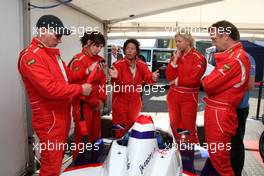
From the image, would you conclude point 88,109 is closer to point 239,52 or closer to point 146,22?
point 239,52

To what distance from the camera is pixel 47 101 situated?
2.08 m

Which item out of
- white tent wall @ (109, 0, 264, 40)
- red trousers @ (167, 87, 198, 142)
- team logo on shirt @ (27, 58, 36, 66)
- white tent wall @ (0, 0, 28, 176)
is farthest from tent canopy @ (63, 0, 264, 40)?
team logo on shirt @ (27, 58, 36, 66)

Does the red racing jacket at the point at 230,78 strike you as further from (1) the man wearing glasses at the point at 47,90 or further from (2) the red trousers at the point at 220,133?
(1) the man wearing glasses at the point at 47,90

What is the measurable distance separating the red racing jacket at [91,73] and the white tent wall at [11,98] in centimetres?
52

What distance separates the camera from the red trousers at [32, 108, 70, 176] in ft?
6.75

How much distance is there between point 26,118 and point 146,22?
11.2 feet

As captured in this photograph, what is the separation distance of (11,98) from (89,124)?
76 cm

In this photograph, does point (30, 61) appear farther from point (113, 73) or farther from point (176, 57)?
point (176, 57)

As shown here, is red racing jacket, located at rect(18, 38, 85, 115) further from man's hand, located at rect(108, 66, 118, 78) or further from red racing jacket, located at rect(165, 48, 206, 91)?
red racing jacket, located at rect(165, 48, 206, 91)

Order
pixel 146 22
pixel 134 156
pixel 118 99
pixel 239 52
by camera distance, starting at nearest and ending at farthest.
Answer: pixel 134 156 < pixel 239 52 < pixel 118 99 < pixel 146 22

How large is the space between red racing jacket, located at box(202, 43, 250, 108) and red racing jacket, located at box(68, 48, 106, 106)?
1.04 metres

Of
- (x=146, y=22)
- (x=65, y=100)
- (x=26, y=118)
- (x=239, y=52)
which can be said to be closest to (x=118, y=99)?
(x=26, y=118)

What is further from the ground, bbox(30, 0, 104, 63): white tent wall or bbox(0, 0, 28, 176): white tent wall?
bbox(30, 0, 104, 63): white tent wall

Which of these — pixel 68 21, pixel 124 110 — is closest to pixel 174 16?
pixel 68 21
